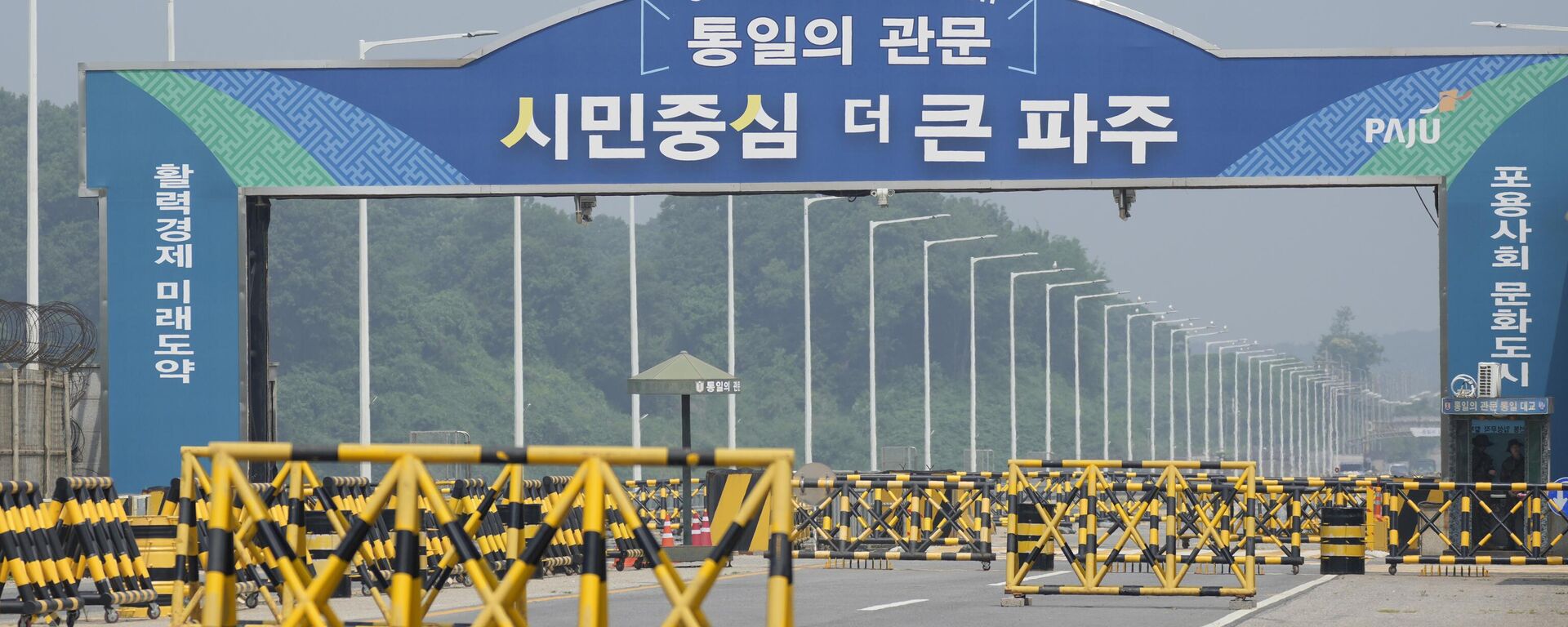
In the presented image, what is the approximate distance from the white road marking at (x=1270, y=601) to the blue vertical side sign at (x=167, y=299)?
1184 cm

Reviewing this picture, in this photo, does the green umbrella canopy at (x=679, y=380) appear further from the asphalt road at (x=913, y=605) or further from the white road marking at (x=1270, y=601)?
the white road marking at (x=1270, y=601)

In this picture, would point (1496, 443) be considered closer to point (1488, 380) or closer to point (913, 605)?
point (1488, 380)

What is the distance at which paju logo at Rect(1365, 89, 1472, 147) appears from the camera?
26234 millimetres

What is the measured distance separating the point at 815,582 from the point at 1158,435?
142m

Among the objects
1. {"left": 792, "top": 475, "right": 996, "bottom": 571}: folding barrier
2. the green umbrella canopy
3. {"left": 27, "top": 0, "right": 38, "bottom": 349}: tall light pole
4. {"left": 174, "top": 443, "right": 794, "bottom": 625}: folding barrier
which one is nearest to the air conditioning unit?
{"left": 792, "top": 475, "right": 996, "bottom": 571}: folding barrier

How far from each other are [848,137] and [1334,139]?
5489 millimetres

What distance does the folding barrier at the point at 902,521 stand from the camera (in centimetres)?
2723

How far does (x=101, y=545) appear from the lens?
56.0ft

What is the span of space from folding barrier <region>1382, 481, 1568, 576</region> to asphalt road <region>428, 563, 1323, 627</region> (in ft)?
5.90

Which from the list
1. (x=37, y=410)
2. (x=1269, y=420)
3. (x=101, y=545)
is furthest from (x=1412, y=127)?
(x=1269, y=420)

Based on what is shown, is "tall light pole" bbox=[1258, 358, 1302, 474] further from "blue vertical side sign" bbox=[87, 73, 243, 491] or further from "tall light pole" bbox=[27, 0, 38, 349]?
"blue vertical side sign" bbox=[87, 73, 243, 491]

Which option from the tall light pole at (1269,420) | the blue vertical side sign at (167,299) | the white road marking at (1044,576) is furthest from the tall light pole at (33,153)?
the tall light pole at (1269,420)

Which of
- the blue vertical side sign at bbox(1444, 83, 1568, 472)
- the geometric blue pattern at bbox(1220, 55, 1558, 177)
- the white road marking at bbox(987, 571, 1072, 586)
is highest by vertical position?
the geometric blue pattern at bbox(1220, 55, 1558, 177)

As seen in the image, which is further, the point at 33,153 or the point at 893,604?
the point at 33,153
